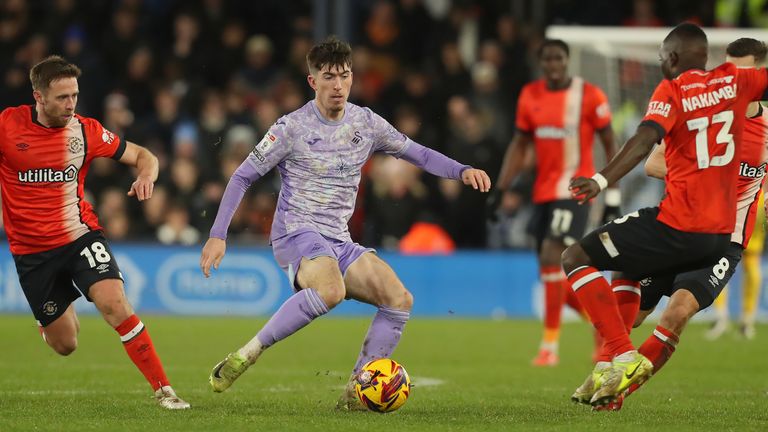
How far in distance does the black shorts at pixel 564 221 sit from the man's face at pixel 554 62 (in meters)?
1.14

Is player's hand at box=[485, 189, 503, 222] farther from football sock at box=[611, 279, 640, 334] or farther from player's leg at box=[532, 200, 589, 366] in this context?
football sock at box=[611, 279, 640, 334]

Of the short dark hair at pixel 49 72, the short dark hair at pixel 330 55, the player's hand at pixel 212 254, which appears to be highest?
the short dark hair at pixel 330 55

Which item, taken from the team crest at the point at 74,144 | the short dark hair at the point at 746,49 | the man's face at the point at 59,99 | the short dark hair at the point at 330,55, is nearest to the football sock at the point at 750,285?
the short dark hair at the point at 746,49

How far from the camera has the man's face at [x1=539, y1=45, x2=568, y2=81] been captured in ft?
38.1

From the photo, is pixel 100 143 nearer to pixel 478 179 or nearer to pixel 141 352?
pixel 141 352

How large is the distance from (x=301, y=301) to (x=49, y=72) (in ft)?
6.73

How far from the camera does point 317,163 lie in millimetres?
7875

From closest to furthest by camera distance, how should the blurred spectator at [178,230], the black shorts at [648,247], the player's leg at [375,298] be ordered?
the black shorts at [648,247], the player's leg at [375,298], the blurred spectator at [178,230]

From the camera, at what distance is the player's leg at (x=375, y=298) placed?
7.73 metres

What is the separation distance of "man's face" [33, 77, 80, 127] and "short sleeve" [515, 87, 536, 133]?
5.15 metres

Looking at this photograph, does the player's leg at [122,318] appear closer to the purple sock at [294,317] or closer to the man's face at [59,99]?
the purple sock at [294,317]

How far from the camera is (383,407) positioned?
24.8 ft

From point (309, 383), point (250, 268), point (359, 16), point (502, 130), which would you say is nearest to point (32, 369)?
point (309, 383)

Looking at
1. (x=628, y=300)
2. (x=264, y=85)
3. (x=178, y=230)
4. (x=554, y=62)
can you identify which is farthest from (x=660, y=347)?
(x=264, y=85)
